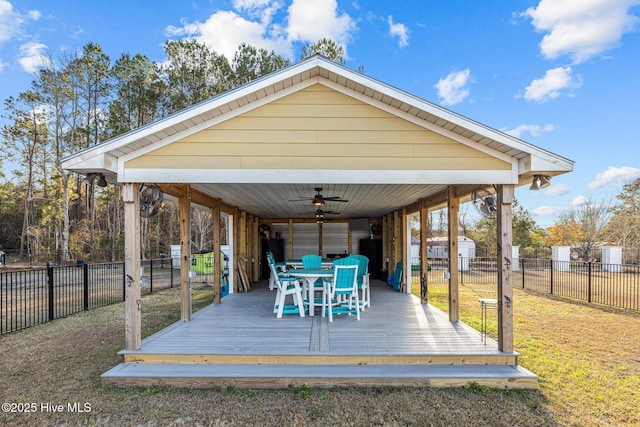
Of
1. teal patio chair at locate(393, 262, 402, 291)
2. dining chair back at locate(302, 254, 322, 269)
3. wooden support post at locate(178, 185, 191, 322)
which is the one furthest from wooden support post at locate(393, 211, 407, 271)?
wooden support post at locate(178, 185, 191, 322)

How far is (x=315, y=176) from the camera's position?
4277mm

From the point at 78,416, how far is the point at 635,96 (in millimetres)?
24836

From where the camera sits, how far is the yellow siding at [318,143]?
14.1ft

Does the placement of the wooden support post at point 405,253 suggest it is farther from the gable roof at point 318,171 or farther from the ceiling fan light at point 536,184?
the gable roof at point 318,171

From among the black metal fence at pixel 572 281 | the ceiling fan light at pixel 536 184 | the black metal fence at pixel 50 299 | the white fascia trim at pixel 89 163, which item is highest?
the white fascia trim at pixel 89 163

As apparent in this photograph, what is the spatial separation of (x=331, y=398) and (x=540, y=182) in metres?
3.54

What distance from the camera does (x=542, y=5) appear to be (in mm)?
10039

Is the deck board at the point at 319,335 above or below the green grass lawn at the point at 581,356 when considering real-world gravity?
above

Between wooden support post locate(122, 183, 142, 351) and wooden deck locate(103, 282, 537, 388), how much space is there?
8.8 inches

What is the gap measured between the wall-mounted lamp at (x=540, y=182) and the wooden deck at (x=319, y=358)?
2.05 meters

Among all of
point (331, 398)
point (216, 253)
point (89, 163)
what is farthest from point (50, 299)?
point (331, 398)

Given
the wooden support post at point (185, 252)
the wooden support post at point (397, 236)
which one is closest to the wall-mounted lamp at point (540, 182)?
the wooden support post at point (185, 252)

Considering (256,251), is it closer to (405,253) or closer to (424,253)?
(405,253)

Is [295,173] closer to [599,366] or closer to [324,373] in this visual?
[324,373]
